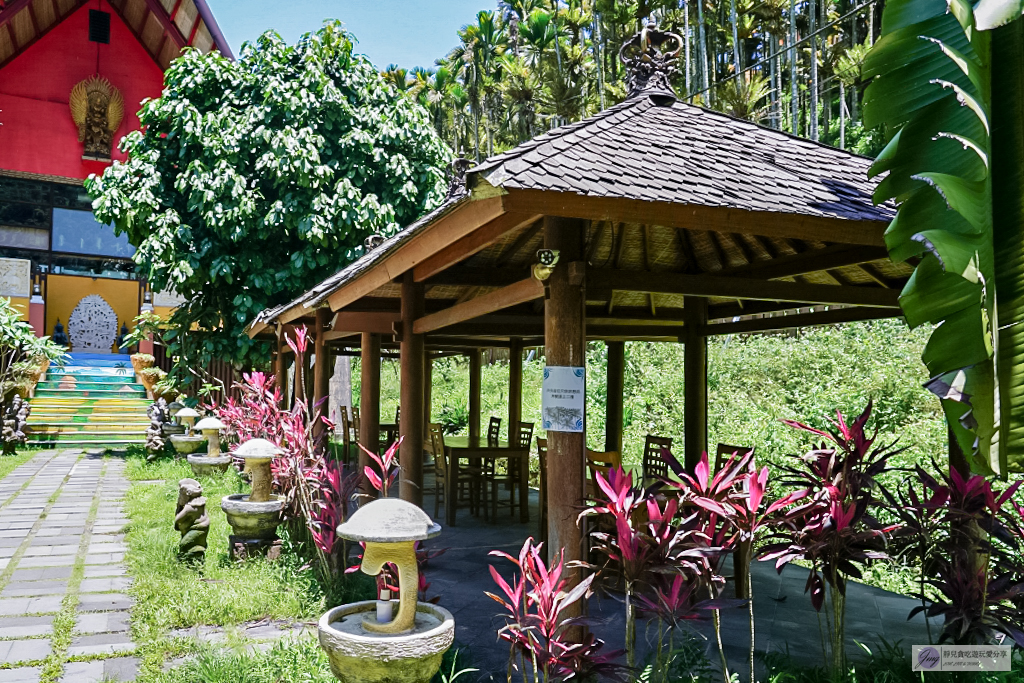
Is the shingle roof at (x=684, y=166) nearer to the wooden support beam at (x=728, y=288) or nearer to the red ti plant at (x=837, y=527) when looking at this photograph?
the wooden support beam at (x=728, y=288)

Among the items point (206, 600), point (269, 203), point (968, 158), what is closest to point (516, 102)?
point (269, 203)

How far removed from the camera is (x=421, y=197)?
1448 centimetres

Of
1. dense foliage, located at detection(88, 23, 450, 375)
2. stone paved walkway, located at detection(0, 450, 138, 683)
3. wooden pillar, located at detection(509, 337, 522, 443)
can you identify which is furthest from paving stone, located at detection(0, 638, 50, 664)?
dense foliage, located at detection(88, 23, 450, 375)

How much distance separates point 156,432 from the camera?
1378 cm

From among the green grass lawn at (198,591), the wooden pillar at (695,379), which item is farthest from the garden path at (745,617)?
the wooden pillar at (695,379)

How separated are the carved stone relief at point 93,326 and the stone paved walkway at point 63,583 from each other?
13079 mm

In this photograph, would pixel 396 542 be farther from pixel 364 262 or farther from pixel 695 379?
pixel 695 379

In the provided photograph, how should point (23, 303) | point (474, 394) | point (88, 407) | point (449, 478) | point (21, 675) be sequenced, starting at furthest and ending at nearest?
point (23, 303)
point (88, 407)
point (474, 394)
point (449, 478)
point (21, 675)

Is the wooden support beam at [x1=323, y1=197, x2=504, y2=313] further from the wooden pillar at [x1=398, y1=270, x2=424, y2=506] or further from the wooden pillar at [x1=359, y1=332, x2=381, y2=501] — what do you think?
the wooden pillar at [x1=359, y1=332, x2=381, y2=501]

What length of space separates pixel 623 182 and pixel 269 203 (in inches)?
437

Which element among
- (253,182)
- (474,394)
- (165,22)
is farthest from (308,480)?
(165,22)

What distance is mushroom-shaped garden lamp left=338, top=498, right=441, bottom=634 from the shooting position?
11.3 feet

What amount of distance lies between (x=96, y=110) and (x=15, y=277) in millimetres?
4947

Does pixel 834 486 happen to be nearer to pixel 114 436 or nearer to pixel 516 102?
pixel 114 436
